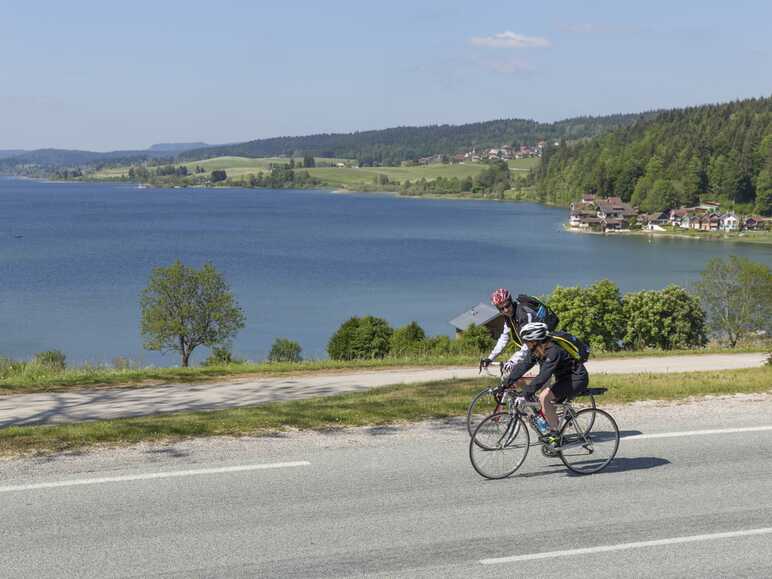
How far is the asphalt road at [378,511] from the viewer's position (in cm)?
766

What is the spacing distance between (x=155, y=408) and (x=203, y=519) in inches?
282

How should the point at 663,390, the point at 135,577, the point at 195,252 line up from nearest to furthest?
the point at 135,577 → the point at 663,390 → the point at 195,252

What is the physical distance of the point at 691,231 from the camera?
164 metres

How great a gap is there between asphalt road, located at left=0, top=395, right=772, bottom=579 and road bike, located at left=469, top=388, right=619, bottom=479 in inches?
7.0

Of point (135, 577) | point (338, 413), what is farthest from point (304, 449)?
point (135, 577)

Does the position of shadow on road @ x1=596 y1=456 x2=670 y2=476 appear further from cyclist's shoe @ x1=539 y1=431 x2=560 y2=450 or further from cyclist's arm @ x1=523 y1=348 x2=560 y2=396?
cyclist's arm @ x1=523 y1=348 x2=560 y2=396

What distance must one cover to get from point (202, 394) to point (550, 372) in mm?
9122

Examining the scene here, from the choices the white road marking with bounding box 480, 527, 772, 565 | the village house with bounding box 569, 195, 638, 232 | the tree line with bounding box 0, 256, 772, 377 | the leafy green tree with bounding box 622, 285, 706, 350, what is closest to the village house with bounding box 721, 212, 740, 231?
the village house with bounding box 569, 195, 638, 232

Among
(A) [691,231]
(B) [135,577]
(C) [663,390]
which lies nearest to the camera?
(B) [135,577]

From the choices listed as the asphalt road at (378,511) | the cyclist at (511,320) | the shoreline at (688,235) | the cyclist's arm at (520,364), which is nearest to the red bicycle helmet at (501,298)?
the cyclist at (511,320)

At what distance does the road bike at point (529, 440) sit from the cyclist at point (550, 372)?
0.41ft

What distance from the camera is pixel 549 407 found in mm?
10188

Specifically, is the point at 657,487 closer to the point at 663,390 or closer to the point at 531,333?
the point at 531,333

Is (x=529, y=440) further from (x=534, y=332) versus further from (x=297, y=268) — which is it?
(x=297, y=268)
